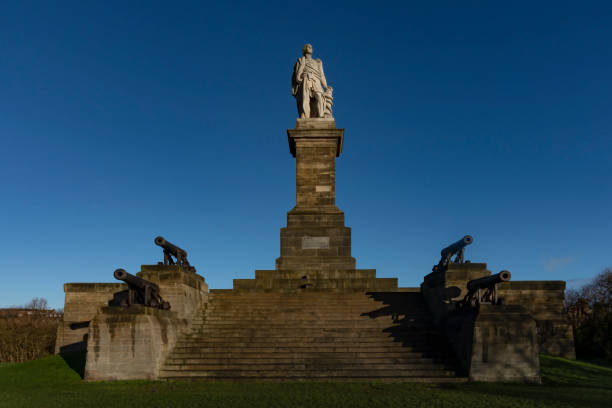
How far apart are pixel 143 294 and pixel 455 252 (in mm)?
10578

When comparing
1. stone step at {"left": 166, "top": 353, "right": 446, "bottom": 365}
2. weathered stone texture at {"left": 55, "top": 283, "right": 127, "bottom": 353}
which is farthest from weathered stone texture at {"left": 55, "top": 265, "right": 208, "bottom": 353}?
stone step at {"left": 166, "top": 353, "right": 446, "bottom": 365}

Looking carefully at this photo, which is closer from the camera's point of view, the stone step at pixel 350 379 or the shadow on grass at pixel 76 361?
the stone step at pixel 350 379

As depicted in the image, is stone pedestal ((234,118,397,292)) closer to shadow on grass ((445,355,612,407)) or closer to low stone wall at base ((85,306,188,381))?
low stone wall at base ((85,306,188,381))

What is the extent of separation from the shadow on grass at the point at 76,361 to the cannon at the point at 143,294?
240cm

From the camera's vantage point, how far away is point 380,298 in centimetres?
1747

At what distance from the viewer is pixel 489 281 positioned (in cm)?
1317

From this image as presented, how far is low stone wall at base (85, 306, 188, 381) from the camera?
42.7ft

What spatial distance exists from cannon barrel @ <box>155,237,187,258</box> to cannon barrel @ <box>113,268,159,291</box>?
1817 mm

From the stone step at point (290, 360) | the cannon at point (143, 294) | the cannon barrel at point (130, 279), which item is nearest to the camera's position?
the cannon barrel at point (130, 279)

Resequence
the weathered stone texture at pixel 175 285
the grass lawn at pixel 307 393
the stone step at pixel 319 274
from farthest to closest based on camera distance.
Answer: the stone step at pixel 319 274
the weathered stone texture at pixel 175 285
the grass lawn at pixel 307 393

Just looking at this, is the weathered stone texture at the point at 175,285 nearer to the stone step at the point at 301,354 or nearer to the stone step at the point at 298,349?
the stone step at the point at 298,349

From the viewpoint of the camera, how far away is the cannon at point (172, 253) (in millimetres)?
16219

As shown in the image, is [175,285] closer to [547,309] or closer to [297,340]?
[297,340]

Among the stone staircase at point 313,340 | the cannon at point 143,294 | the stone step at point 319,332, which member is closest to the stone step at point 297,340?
the stone staircase at point 313,340
